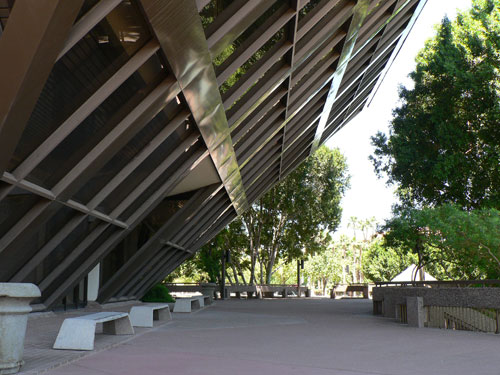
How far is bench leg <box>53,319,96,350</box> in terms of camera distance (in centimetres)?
788

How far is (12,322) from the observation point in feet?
18.8

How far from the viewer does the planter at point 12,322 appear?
5.66 meters

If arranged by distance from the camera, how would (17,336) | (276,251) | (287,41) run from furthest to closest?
(276,251) → (287,41) → (17,336)

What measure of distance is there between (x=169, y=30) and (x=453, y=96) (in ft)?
67.6

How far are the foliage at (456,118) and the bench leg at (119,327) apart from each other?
60.2 ft

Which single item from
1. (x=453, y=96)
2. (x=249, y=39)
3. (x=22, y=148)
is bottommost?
(x=22, y=148)

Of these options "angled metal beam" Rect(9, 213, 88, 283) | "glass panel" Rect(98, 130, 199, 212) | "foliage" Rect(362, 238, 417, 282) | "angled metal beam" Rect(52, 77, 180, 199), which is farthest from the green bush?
"foliage" Rect(362, 238, 417, 282)

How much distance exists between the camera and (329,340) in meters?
10.1

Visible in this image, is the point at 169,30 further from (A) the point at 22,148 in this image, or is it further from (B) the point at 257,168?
(B) the point at 257,168

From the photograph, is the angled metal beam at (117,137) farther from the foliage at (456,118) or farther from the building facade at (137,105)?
the foliage at (456,118)

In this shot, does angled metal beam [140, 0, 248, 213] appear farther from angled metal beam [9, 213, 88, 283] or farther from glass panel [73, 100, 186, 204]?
angled metal beam [9, 213, 88, 283]

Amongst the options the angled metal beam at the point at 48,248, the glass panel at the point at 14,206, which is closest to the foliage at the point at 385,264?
the angled metal beam at the point at 48,248

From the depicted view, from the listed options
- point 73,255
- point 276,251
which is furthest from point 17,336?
point 276,251

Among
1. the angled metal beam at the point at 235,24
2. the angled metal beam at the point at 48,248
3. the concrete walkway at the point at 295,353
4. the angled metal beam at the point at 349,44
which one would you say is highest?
the angled metal beam at the point at 349,44
